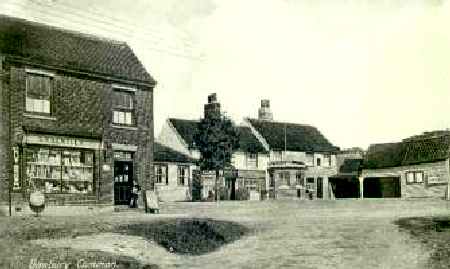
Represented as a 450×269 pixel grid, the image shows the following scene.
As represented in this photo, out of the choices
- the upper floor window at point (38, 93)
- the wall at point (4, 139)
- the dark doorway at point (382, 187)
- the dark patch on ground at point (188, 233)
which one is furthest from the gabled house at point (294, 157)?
the wall at point (4, 139)

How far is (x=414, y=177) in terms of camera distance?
112ft

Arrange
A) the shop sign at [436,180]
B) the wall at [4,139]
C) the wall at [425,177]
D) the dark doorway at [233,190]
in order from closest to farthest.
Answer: the wall at [4,139] < the shop sign at [436,180] < the wall at [425,177] < the dark doorway at [233,190]

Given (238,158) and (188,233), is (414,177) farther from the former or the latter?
(188,233)

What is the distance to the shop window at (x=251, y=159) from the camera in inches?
1593

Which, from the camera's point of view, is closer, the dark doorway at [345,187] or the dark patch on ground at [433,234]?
the dark patch on ground at [433,234]

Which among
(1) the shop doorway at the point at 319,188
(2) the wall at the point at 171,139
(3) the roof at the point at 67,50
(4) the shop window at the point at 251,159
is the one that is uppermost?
(3) the roof at the point at 67,50

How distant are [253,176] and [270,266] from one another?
28667 mm

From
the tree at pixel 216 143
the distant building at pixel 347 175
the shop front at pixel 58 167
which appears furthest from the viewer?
the distant building at pixel 347 175

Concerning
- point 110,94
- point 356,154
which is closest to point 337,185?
point 356,154

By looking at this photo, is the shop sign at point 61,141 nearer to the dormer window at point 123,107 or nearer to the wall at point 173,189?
the dormer window at point 123,107

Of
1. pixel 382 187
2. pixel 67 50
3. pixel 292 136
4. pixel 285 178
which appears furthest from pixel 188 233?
pixel 292 136

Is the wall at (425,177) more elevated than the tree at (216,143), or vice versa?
the tree at (216,143)

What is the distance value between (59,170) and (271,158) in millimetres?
26503

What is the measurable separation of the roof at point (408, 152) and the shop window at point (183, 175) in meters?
11.7
